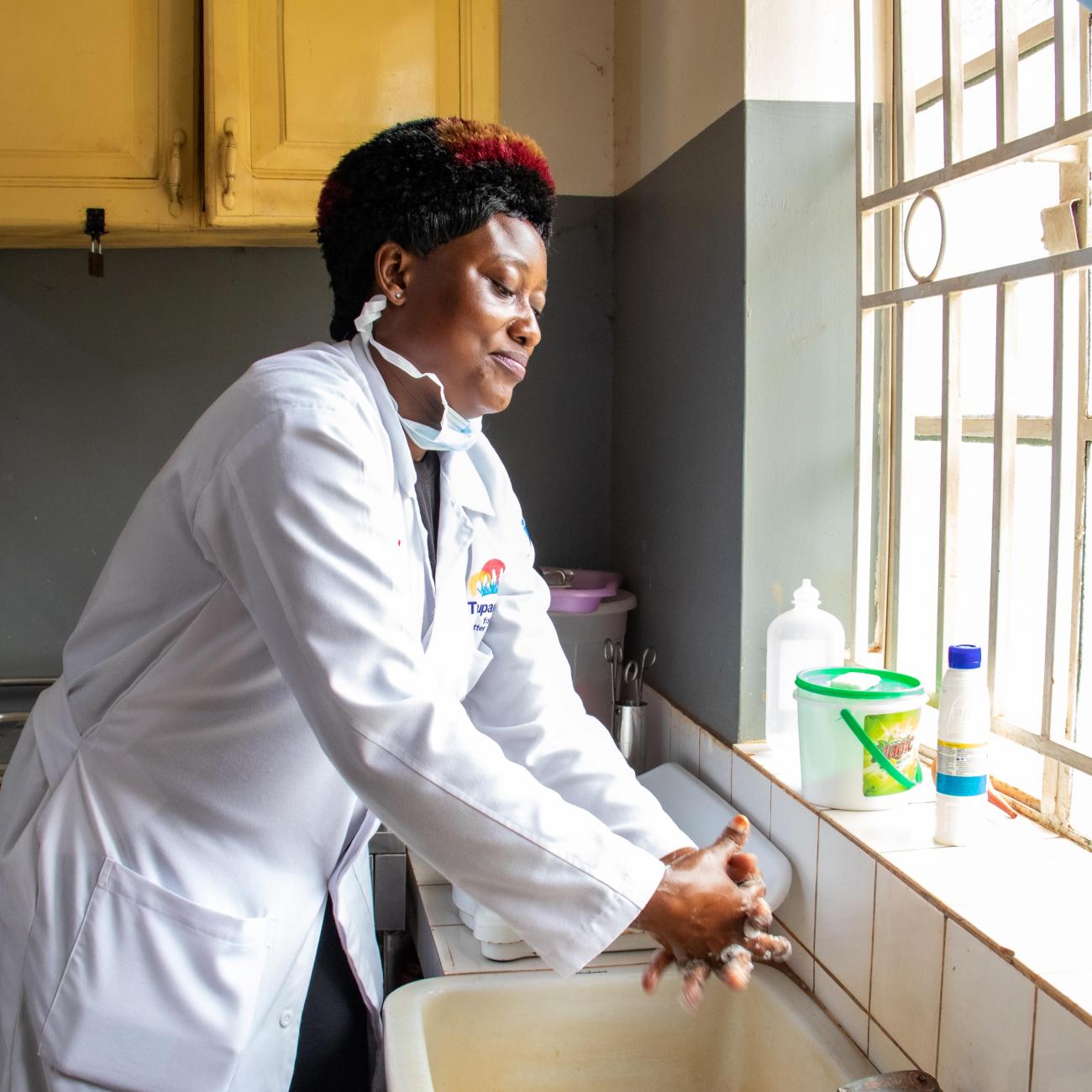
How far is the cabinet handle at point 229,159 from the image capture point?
1.83 metres

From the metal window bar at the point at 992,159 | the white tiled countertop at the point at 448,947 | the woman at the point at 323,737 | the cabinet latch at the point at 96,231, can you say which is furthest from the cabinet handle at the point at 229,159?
the white tiled countertop at the point at 448,947

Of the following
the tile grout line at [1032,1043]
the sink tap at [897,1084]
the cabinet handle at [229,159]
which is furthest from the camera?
the cabinet handle at [229,159]

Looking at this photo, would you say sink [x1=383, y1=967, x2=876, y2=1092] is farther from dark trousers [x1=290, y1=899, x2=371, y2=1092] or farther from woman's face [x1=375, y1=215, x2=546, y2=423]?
woman's face [x1=375, y1=215, x2=546, y2=423]

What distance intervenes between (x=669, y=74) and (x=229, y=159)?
2.32 ft

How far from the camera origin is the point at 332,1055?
135cm

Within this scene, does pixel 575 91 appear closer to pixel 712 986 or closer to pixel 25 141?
pixel 25 141

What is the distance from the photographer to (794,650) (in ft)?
5.01

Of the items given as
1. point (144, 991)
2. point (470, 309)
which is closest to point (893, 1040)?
point (144, 991)

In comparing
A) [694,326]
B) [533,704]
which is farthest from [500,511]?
[694,326]

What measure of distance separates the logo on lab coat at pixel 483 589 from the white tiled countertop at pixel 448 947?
1.29ft

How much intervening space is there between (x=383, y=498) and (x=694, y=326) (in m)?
0.84

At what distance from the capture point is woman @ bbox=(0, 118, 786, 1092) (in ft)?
3.15

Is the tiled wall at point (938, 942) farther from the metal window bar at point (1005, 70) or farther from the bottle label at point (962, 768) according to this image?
the metal window bar at point (1005, 70)

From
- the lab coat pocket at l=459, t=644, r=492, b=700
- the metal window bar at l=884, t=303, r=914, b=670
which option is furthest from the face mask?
the metal window bar at l=884, t=303, r=914, b=670
